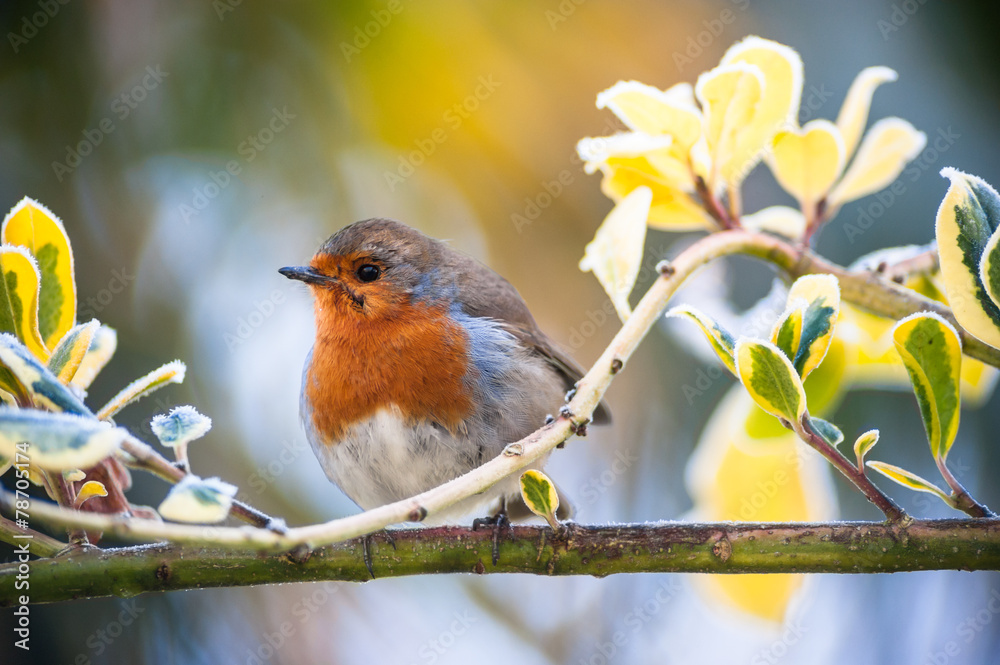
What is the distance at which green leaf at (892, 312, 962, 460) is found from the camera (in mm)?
984

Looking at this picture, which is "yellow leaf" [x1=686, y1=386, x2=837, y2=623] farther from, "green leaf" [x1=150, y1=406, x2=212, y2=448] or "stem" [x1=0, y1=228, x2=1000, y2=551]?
"green leaf" [x1=150, y1=406, x2=212, y2=448]

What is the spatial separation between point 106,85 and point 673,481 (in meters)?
2.12

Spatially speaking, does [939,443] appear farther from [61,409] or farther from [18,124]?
[18,124]

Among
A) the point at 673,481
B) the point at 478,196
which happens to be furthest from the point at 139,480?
the point at 673,481

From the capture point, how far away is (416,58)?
248cm

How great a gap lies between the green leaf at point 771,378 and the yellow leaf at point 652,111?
483 mm

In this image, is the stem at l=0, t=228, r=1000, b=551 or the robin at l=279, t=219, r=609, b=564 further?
the robin at l=279, t=219, r=609, b=564

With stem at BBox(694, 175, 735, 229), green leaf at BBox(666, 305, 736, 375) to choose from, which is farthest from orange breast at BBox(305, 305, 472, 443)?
green leaf at BBox(666, 305, 736, 375)

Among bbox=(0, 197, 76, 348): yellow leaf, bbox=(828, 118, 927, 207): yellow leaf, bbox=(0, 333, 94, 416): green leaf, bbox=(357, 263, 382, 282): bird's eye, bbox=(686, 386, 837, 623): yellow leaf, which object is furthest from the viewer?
bbox=(357, 263, 382, 282): bird's eye

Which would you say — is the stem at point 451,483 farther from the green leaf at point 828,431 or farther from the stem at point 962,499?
the stem at point 962,499

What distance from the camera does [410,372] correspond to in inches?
81.5

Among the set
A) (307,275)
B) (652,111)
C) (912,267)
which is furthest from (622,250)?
(307,275)

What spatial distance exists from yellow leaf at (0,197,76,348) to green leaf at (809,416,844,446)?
3.27 ft

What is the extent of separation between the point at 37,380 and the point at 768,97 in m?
1.11
